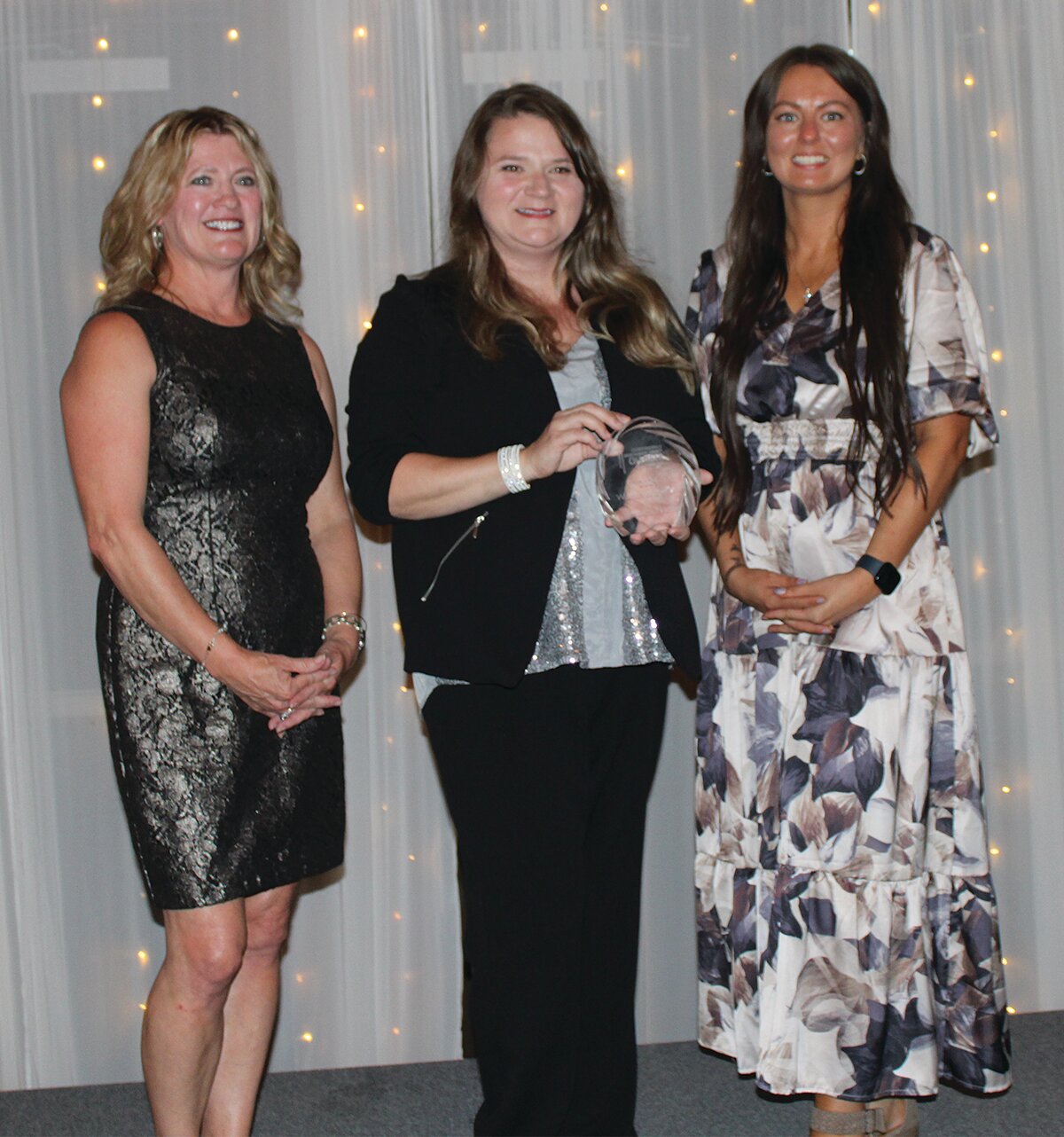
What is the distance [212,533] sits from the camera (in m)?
2.19

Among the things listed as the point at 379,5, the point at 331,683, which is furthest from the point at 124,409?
the point at 379,5

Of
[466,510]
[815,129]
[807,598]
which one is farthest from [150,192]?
[807,598]

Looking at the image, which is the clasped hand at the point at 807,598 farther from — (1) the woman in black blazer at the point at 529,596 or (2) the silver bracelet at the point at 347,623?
(2) the silver bracelet at the point at 347,623

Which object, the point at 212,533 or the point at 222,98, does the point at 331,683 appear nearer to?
the point at 212,533

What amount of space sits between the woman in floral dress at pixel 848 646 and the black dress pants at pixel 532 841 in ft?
1.25

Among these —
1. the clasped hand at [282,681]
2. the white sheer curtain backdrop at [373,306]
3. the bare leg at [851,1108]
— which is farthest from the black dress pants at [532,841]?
the white sheer curtain backdrop at [373,306]

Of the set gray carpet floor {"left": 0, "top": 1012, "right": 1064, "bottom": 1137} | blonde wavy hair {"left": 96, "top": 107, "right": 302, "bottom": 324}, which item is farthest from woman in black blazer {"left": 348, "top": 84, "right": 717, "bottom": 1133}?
gray carpet floor {"left": 0, "top": 1012, "right": 1064, "bottom": 1137}

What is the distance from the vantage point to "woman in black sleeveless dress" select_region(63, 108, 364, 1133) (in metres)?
2.13

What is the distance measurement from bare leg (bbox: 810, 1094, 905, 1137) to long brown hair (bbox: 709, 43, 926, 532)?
106cm

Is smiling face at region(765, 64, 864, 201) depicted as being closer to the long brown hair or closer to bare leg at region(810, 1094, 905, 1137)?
the long brown hair

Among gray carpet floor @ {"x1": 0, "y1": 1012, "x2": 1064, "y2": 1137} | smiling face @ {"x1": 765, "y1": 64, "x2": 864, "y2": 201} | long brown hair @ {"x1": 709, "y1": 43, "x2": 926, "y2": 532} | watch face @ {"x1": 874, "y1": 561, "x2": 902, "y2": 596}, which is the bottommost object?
gray carpet floor @ {"x1": 0, "y1": 1012, "x2": 1064, "y2": 1137}

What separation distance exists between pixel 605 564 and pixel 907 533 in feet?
1.92

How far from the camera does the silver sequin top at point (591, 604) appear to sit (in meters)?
2.15

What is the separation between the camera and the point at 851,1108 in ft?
8.12
